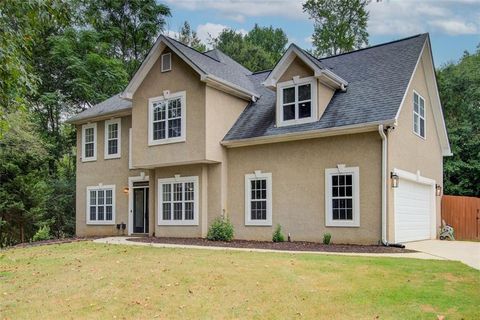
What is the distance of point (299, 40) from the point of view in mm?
40750

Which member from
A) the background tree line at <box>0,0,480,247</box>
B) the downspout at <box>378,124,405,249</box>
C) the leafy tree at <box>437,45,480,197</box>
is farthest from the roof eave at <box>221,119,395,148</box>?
the leafy tree at <box>437,45,480,197</box>

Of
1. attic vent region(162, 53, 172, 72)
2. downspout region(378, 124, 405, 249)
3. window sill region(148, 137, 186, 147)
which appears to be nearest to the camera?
downspout region(378, 124, 405, 249)

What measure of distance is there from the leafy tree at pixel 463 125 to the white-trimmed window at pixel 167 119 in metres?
16.4

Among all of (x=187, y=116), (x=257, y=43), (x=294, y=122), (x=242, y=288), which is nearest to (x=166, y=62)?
(x=187, y=116)

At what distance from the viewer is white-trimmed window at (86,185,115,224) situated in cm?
2117

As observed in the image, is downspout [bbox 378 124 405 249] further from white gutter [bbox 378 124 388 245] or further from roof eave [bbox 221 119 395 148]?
roof eave [bbox 221 119 395 148]

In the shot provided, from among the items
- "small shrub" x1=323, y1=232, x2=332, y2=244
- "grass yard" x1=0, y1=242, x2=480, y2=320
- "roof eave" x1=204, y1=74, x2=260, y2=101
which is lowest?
"grass yard" x1=0, y1=242, x2=480, y2=320

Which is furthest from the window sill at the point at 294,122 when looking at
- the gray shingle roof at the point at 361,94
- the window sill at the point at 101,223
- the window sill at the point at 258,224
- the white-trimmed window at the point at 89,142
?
the white-trimmed window at the point at 89,142

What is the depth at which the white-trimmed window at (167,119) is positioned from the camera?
17188 millimetres

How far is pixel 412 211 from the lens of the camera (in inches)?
638

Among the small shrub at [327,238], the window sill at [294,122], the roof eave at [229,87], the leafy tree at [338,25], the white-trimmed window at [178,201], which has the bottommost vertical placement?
the small shrub at [327,238]

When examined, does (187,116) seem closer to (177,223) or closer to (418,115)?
(177,223)

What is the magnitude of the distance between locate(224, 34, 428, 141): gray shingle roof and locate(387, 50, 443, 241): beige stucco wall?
30.5 inches

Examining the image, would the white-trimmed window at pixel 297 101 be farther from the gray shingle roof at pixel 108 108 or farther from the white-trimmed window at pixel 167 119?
the gray shingle roof at pixel 108 108
